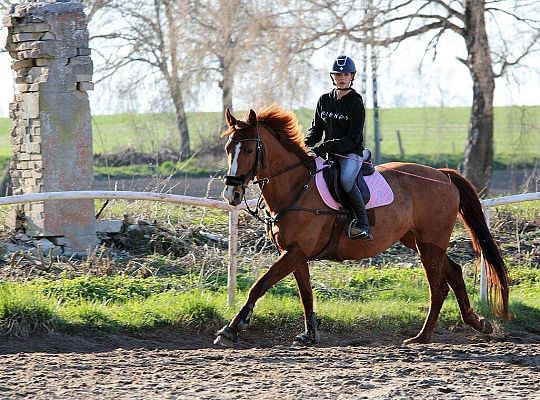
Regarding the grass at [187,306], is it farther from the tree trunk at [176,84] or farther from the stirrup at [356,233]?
the tree trunk at [176,84]

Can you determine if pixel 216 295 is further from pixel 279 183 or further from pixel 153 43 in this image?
pixel 153 43

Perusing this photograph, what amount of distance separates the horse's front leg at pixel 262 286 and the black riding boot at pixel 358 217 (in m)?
0.54

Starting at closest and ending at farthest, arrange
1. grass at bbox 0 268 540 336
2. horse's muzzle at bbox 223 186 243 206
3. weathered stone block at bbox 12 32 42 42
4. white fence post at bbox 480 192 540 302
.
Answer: horse's muzzle at bbox 223 186 243 206, grass at bbox 0 268 540 336, white fence post at bbox 480 192 540 302, weathered stone block at bbox 12 32 42 42

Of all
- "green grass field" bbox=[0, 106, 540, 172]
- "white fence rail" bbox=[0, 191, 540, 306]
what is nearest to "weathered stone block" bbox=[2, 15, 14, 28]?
"white fence rail" bbox=[0, 191, 540, 306]

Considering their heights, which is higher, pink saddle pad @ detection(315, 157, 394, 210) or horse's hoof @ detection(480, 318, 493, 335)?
pink saddle pad @ detection(315, 157, 394, 210)

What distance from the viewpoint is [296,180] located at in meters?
9.34

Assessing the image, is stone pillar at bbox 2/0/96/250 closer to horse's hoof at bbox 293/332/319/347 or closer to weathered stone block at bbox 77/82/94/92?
weathered stone block at bbox 77/82/94/92

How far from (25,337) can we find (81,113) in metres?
5.46

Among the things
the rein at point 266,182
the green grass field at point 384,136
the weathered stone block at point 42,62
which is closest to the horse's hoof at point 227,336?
the rein at point 266,182

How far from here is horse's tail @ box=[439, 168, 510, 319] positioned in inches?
408

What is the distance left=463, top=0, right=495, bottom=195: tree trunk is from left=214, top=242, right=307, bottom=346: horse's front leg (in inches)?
538

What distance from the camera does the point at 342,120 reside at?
9.42 metres

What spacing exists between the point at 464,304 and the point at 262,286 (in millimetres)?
2287

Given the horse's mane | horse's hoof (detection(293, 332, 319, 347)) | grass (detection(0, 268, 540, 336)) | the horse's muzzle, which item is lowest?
horse's hoof (detection(293, 332, 319, 347))
